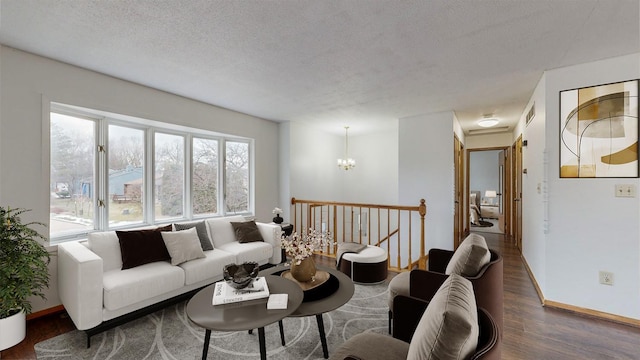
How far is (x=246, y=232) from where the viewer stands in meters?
3.83

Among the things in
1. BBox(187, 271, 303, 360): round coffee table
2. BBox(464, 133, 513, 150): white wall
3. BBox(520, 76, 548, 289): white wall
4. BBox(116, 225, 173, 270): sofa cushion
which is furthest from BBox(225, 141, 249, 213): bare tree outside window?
BBox(464, 133, 513, 150): white wall

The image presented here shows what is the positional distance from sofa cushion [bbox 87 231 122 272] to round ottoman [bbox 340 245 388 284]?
251 centimetres

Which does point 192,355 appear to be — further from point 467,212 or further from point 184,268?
point 467,212

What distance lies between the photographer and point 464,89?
3.45 m

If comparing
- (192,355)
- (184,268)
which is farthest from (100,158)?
(192,355)

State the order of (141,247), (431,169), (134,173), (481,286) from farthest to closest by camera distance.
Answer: (431,169) < (134,173) < (141,247) < (481,286)

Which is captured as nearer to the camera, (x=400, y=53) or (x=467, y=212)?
(x=400, y=53)

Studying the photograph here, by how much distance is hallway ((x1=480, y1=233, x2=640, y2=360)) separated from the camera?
6.70 ft

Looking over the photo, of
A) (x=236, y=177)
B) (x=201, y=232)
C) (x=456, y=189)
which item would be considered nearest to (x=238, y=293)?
(x=201, y=232)

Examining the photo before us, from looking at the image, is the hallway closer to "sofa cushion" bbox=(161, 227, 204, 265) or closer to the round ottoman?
the round ottoman

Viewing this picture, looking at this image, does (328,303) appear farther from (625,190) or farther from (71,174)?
(71,174)

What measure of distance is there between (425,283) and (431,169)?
124 inches

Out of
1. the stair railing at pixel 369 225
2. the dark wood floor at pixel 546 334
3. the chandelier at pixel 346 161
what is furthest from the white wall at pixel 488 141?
the dark wood floor at pixel 546 334

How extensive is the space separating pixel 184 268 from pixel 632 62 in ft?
16.0
